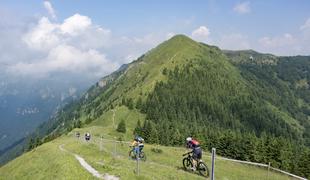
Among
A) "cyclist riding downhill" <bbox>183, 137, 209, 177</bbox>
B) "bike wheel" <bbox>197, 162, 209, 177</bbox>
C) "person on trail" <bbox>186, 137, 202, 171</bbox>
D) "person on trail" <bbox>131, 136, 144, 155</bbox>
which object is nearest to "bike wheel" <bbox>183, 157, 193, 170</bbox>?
"cyclist riding downhill" <bbox>183, 137, 209, 177</bbox>

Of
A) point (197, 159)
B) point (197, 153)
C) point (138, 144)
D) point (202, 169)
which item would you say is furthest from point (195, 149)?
point (138, 144)

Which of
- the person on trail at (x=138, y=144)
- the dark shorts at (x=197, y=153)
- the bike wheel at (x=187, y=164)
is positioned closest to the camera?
the dark shorts at (x=197, y=153)

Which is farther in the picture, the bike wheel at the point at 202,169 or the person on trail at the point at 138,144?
the person on trail at the point at 138,144

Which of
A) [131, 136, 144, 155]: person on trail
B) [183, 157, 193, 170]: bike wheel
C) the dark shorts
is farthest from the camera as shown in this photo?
[131, 136, 144, 155]: person on trail

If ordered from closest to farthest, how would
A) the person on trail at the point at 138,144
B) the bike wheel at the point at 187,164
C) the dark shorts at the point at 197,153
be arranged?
the dark shorts at the point at 197,153, the bike wheel at the point at 187,164, the person on trail at the point at 138,144

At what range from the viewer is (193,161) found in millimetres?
35938

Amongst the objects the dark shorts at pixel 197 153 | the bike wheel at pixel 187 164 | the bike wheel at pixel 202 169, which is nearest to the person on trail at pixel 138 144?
the bike wheel at pixel 187 164

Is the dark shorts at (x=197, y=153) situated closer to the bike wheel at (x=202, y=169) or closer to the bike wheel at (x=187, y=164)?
the bike wheel at (x=202, y=169)

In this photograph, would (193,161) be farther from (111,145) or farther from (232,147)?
(232,147)

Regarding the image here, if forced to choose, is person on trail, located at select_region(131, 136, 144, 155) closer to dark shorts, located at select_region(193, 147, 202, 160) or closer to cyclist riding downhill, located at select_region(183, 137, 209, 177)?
cyclist riding downhill, located at select_region(183, 137, 209, 177)

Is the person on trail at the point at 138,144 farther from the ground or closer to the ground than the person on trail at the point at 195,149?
closer to the ground

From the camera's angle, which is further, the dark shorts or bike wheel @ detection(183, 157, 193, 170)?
bike wheel @ detection(183, 157, 193, 170)

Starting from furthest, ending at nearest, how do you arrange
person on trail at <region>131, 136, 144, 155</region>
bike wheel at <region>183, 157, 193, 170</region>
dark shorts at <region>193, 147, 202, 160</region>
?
person on trail at <region>131, 136, 144, 155</region>
bike wheel at <region>183, 157, 193, 170</region>
dark shorts at <region>193, 147, 202, 160</region>

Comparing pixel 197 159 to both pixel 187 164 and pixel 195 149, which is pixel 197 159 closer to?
pixel 195 149
